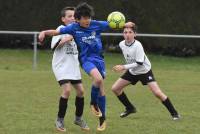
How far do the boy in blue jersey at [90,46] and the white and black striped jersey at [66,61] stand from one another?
0.48ft

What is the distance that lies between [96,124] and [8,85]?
6.05 metres

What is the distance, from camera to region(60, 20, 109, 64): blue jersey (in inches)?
339

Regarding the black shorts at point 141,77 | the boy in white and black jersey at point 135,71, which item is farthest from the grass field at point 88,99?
the black shorts at point 141,77

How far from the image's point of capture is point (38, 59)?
2128 centimetres

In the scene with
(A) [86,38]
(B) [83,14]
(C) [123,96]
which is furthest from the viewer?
(C) [123,96]

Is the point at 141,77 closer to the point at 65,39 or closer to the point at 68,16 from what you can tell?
the point at 68,16

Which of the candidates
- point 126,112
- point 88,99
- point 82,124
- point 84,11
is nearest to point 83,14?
point 84,11

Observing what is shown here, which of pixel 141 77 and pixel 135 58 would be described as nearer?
pixel 135 58

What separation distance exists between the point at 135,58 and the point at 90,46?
1.71 m

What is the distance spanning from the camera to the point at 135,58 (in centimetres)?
1022

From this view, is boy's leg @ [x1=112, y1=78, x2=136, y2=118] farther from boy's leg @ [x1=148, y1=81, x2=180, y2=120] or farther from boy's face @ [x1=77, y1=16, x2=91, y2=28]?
boy's face @ [x1=77, y1=16, x2=91, y2=28]

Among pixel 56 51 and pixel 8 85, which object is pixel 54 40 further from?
pixel 8 85

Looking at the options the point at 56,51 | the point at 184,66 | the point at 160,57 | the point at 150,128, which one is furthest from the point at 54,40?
the point at 160,57

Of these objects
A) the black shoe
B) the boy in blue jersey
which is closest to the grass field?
the black shoe
